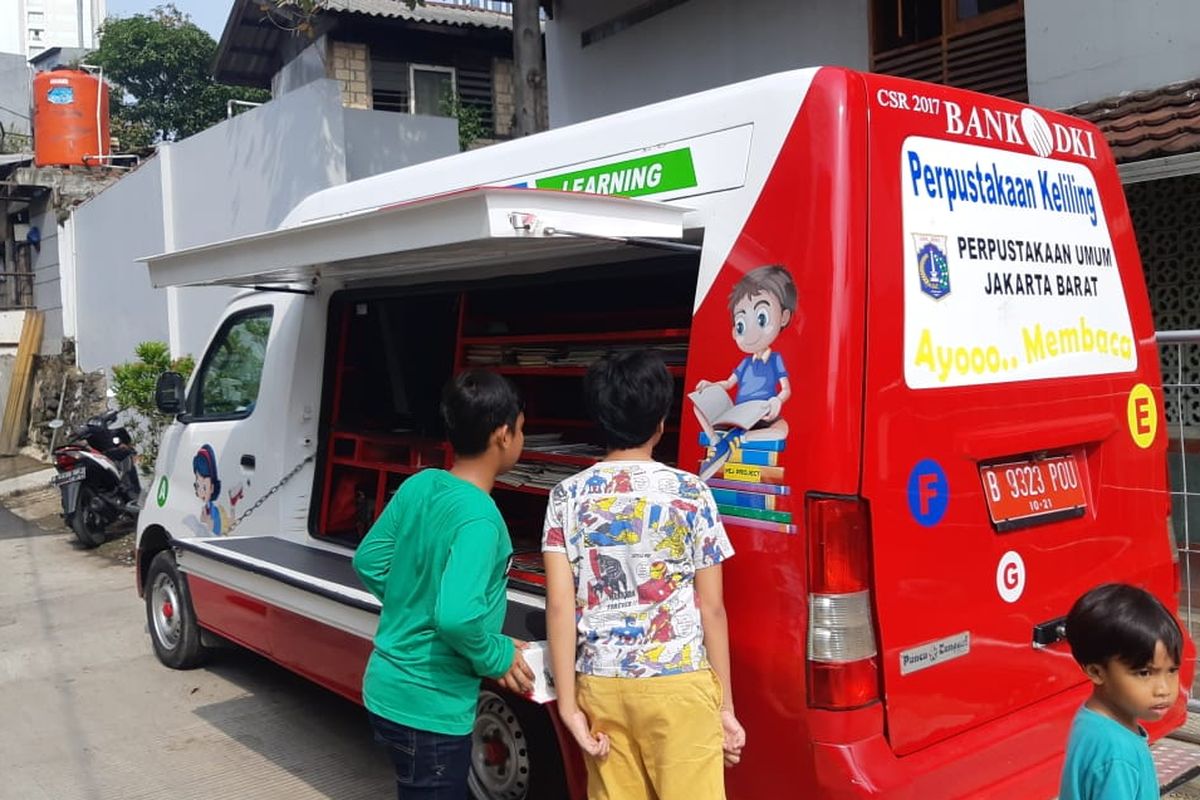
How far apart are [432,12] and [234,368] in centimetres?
1137

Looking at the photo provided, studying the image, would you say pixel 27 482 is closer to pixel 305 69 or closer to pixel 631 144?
pixel 305 69

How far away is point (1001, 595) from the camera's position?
3.00 metres

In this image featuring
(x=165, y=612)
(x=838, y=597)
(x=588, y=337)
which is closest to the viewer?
(x=838, y=597)

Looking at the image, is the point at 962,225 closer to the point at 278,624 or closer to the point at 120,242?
the point at 278,624

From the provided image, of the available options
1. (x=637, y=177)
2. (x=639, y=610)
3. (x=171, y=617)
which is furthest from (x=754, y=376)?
(x=171, y=617)

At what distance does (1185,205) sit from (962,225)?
422 cm

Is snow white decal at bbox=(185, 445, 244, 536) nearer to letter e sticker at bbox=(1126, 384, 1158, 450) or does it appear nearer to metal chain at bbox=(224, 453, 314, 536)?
metal chain at bbox=(224, 453, 314, 536)

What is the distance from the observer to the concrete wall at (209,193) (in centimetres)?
991

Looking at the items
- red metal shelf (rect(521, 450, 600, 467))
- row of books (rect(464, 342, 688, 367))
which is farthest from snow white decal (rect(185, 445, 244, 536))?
red metal shelf (rect(521, 450, 600, 467))

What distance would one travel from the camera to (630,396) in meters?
2.61

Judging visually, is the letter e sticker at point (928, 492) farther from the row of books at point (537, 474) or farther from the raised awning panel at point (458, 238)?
the row of books at point (537, 474)

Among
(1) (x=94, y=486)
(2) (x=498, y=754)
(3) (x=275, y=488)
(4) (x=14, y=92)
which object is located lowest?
(2) (x=498, y=754)

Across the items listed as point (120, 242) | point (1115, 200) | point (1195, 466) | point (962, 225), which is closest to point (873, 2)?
point (1195, 466)

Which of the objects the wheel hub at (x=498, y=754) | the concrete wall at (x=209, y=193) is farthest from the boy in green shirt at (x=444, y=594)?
the concrete wall at (x=209, y=193)
